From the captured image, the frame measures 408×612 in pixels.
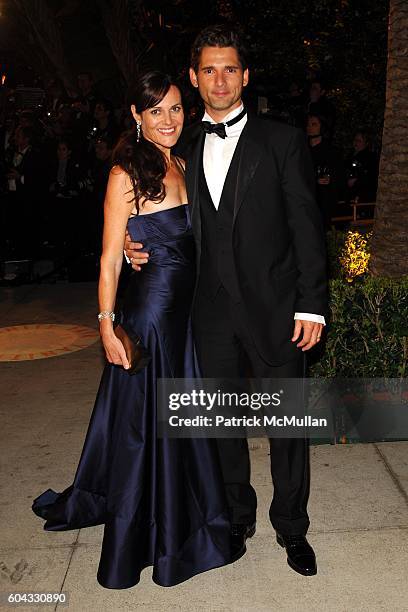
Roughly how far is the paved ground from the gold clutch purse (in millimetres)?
989

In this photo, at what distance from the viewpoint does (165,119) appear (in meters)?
3.49

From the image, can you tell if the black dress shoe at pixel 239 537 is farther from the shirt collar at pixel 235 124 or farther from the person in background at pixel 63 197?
the person in background at pixel 63 197

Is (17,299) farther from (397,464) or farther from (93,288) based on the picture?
(397,464)

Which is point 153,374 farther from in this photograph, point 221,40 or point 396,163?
point 396,163

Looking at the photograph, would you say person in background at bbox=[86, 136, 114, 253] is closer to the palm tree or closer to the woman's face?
the palm tree

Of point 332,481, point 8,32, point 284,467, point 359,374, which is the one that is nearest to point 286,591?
point 284,467

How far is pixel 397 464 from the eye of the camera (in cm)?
464

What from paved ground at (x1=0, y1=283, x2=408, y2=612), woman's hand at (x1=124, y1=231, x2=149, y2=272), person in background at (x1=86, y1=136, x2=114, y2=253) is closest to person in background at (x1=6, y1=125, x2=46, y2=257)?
person in background at (x1=86, y1=136, x2=114, y2=253)

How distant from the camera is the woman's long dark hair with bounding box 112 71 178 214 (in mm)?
3416

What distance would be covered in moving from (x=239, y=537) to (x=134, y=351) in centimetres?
108

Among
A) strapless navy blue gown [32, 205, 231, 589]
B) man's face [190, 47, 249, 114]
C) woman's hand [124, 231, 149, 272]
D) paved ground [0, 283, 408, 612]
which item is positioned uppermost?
man's face [190, 47, 249, 114]

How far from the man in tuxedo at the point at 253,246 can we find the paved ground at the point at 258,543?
0.59ft

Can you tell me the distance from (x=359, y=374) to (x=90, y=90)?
10.00m

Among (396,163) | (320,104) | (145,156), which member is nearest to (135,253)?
(145,156)
